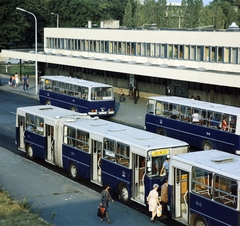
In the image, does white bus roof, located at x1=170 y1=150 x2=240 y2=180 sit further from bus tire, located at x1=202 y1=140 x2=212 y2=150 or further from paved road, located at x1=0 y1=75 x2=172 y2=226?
bus tire, located at x1=202 y1=140 x2=212 y2=150

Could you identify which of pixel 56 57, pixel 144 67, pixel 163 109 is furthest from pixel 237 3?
pixel 163 109

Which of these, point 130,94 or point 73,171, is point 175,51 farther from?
point 73,171

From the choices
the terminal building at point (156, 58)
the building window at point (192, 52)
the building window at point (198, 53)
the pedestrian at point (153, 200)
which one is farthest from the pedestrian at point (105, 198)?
the building window at point (192, 52)

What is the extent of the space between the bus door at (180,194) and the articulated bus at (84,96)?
21.7 meters

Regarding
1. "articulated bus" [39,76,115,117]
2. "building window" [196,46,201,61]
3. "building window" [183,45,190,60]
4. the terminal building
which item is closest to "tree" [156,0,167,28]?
the terminal building

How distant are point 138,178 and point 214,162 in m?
3.86

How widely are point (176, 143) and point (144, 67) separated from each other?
28076 mm

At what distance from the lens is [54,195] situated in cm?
2181

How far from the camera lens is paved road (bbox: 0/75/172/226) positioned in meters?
19.1

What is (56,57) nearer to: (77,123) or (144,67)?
(144,67)

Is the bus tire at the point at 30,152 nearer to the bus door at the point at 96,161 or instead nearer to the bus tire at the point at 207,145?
the bus door at the point at 96,161

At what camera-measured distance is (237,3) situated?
14750 cm

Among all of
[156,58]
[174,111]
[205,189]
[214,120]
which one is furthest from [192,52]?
[205,189]

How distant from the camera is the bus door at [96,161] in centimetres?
2268
